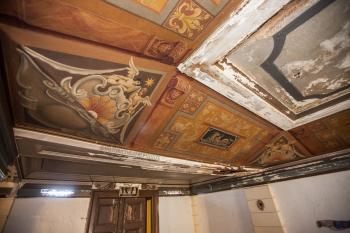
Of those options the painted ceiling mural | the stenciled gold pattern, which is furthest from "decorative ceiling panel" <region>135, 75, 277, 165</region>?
the painted ceiling mural

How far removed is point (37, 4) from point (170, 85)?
1049 mm

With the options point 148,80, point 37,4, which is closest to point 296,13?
point 148,80

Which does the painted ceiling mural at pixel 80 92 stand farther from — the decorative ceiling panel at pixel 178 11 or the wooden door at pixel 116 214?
the wooden door at pixel 116 214

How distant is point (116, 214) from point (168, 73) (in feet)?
10.4

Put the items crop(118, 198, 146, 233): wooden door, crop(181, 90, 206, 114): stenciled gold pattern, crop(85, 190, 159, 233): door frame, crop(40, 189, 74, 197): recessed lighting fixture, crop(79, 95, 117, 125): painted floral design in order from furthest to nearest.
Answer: crop(118, 198, 146, 233): wooden door < crop(85, 190, 159, 233): door frame < crop(40, 189, 74, 197): recessed lighting fixture < crop(181, 90, 206, 114): stenciled gold pattern < crop(79, 95, 117, 125): painted floral design

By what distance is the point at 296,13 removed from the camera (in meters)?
1.14

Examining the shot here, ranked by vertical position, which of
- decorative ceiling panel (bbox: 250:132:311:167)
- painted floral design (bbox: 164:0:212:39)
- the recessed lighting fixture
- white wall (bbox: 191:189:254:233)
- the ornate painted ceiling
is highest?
painted floral design (bbox: 164:0:212:39)

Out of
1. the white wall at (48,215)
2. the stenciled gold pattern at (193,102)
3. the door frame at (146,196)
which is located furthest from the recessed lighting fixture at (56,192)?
the stenciled gold pattern at (193,102)

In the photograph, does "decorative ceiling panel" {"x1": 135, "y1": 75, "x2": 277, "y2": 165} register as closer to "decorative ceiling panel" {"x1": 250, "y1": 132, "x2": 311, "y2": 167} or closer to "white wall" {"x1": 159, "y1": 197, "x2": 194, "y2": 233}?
"decorative ceiling panel" {"x1": 250, "y1": 132, "x2": 311, "y2": 167}

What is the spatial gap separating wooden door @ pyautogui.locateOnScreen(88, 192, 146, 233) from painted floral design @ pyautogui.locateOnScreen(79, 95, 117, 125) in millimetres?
2301

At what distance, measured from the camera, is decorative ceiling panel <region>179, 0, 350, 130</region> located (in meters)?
1.13

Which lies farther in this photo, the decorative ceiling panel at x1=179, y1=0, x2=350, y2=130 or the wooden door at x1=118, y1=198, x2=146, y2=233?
the wooden door at x1=118, y1=198, x2=146, y2=233

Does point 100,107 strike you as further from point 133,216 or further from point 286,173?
point 286,173

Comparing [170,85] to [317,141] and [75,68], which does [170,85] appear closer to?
[75,68]
